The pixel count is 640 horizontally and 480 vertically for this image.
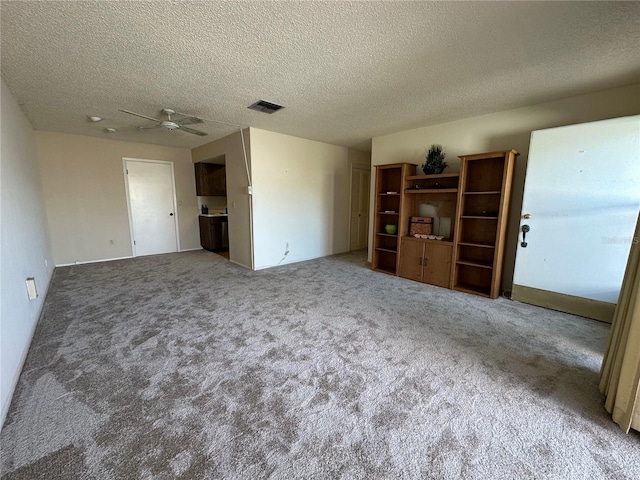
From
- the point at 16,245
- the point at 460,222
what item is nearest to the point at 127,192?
the point at 16,245

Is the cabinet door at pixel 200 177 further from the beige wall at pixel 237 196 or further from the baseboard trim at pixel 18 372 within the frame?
the baseboard trim at pixel 18 372

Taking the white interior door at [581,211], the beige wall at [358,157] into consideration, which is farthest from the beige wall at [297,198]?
the white interior door at [581,211]

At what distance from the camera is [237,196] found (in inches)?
187

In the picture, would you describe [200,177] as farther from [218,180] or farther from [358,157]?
[358,157]

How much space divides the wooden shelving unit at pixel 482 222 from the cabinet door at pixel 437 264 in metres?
0.10

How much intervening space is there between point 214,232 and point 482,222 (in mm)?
5279

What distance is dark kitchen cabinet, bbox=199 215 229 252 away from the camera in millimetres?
6016

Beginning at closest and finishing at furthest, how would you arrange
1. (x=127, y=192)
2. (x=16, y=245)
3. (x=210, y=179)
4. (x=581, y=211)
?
(x=16, y=245), (x=581, y=211), (x=127, y=192), (x=210, y=179)

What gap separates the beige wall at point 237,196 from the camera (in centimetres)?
450

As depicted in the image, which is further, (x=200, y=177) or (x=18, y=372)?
(x=200, y=177)

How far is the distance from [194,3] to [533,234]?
148 inches

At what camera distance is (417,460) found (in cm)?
126

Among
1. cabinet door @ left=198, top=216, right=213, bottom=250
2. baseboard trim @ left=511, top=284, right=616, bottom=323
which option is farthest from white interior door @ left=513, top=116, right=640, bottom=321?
cabinet door @ left=198, top=216, right=213, bottom=250

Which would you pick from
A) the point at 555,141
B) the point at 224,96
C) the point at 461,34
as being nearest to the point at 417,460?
the point at 461,34
